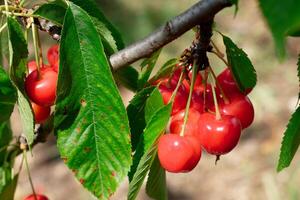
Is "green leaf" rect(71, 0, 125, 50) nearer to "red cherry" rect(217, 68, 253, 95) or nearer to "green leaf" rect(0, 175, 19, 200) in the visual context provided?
"red cherry" rect(217, 68, 253, 95)

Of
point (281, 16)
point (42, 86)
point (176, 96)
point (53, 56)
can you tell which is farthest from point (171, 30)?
point (281, 16)

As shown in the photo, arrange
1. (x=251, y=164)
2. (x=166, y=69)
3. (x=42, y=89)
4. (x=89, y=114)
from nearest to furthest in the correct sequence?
(x=89, y=114) → (x=42, y=89) → (x=166, y=69) → (x=251, y=164)

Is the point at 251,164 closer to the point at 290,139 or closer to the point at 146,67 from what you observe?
the point at 146,67

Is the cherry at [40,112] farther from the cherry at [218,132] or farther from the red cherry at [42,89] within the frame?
the cherry at [218,132]

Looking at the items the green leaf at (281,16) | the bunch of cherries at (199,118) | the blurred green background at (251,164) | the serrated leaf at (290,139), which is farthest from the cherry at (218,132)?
the blurred green background at (251,164)

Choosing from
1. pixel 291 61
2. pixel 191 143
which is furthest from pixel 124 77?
pixel 291 61

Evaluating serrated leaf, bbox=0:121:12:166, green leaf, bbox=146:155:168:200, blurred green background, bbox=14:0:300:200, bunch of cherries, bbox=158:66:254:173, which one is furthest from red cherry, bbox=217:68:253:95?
blurred green background, bbox=14:0:300:200

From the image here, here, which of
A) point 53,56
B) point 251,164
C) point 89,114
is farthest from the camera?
point 251,164
